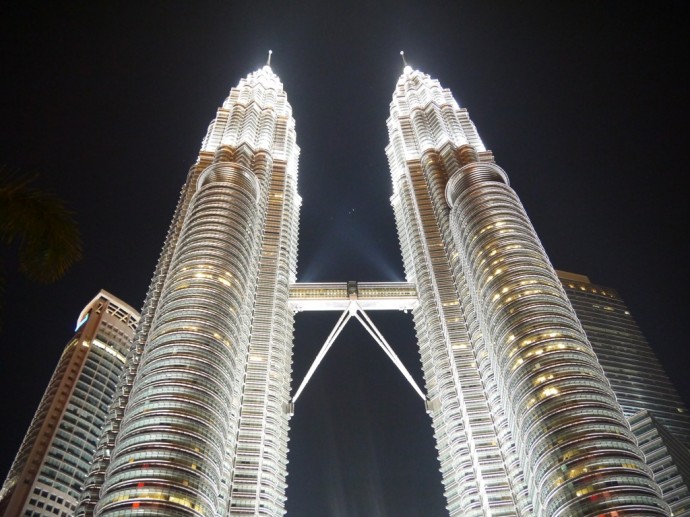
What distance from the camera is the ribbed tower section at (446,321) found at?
95625 mm

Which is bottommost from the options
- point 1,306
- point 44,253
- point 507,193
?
point 1,306

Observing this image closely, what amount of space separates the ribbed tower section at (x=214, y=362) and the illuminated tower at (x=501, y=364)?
88.5 feet

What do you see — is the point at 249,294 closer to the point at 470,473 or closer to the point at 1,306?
the point at 470,473

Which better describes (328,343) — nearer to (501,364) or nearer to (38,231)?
(501,364)

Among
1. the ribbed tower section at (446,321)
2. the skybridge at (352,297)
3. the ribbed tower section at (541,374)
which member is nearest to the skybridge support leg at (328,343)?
the skybridge at (352,297)

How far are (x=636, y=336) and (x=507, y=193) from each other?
7933 cm

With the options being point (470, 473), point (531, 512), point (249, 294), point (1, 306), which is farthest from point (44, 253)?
point (249, 294)

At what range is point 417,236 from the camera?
13925 cm

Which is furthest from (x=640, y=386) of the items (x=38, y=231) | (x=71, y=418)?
(x=38, y=231)

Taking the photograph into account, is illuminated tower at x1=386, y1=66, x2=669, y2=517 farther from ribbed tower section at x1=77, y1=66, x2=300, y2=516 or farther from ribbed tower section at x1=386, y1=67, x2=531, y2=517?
ribbed tower section at x1=77, y1=66, x2=300, y2=516

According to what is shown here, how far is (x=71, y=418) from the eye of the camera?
158 m

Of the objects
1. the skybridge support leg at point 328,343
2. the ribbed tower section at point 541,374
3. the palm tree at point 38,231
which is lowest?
the palm tree at point 38,231

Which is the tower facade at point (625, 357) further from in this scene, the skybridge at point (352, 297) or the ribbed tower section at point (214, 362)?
the ribbed tower section at point (214, 362)

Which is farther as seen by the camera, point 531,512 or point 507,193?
point 507,193
